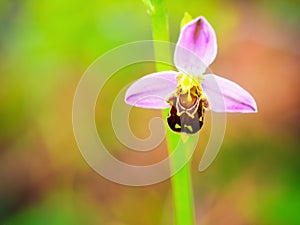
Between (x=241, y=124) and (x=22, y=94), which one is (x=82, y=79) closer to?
(x=22, y=94)

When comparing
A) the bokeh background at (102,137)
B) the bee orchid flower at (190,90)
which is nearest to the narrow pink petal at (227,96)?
the bee orchid flower at (190,90)

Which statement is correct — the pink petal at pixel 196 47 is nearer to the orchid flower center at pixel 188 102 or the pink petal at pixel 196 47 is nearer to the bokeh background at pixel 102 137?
the orchid flower center at pixel 188 102

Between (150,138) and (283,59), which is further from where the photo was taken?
(283,59)

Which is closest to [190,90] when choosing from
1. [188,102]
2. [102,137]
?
[188,102]

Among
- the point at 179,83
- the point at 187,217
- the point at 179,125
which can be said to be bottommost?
the point at 187,217

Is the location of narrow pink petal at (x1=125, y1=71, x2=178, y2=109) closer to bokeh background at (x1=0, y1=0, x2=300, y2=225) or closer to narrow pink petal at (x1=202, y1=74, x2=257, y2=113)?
narrow pink petal at (x1=202, y1=74, x2=257, y2=113)

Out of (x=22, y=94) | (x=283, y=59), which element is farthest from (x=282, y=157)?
(x=22, y=94)
